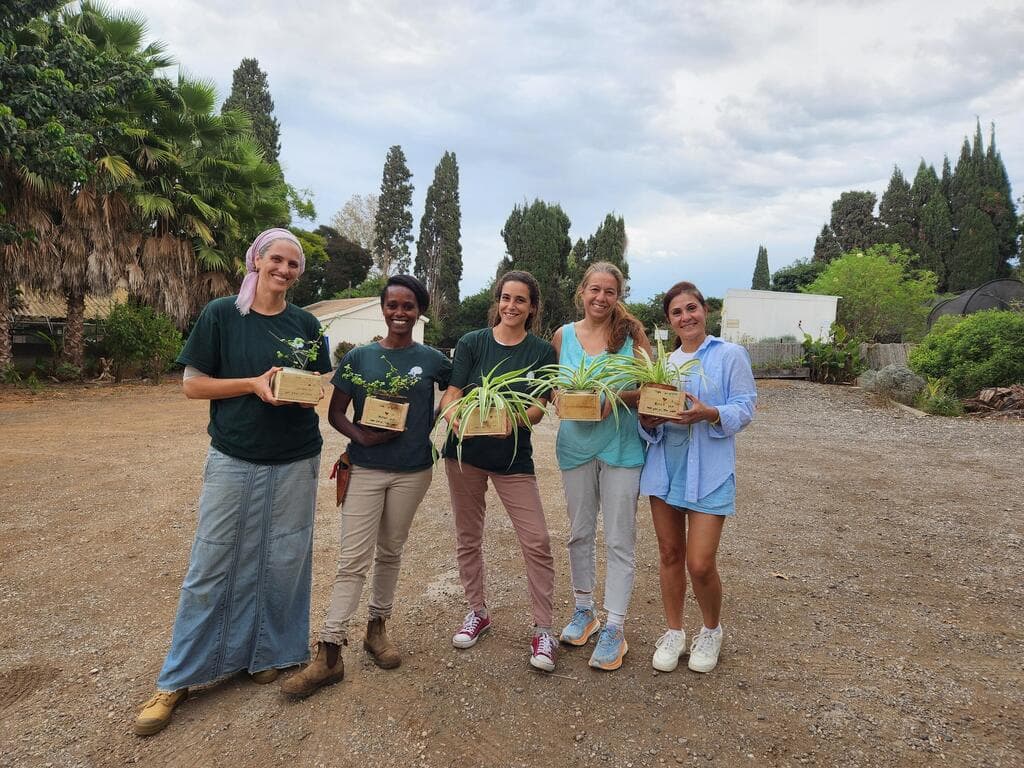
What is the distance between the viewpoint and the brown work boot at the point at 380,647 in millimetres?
2822

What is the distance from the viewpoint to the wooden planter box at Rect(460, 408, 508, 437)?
2.52 m

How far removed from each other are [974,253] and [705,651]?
44.9 metres

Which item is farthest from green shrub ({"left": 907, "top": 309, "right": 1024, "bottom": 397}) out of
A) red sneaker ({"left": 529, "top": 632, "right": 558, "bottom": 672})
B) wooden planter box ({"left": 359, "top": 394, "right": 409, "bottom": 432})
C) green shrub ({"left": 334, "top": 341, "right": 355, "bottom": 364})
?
green shrub ({"left": 334, "top": 341, "right": 355, "bottom": 364})

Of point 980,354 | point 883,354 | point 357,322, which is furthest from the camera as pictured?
point 357,322

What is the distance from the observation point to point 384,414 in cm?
252

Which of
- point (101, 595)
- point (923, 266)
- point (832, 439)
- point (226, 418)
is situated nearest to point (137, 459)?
point (101, 595)

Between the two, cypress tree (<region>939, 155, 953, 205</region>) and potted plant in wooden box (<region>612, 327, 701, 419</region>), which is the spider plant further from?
cypress tree (<region>939, 155, 953, 205</region>)

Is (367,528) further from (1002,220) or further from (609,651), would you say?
(1002,220)

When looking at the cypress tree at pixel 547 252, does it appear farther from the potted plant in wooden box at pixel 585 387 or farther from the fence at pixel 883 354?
the potted plant in wooden box at pixel 585 387

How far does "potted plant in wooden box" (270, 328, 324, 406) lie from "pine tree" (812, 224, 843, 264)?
4852 cm

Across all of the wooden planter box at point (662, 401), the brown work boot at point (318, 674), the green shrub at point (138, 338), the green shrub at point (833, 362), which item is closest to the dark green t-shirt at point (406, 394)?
the brown work boot at point (318, 674)

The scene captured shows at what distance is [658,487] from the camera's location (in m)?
2.75

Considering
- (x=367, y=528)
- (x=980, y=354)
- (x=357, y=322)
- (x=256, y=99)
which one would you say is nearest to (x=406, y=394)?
(x=367, y=528)

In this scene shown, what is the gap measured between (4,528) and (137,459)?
2711 millimetres
